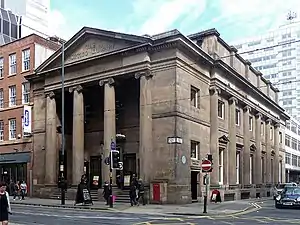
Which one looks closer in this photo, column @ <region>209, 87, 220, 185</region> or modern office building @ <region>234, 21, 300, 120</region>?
column @ <region>209, 87, 220, 185</region>

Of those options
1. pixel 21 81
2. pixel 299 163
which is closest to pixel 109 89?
pixel 21 81

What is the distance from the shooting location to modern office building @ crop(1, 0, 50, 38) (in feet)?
247

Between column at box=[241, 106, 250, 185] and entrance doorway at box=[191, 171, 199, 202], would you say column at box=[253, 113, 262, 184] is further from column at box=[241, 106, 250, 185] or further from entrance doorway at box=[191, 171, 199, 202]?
entrance doorway at box=[191, 171, 199, 202]

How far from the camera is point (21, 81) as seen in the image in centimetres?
4291

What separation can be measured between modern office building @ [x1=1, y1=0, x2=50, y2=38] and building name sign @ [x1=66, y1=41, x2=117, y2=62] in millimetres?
38092

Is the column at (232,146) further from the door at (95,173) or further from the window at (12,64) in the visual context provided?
the window at (12,64)

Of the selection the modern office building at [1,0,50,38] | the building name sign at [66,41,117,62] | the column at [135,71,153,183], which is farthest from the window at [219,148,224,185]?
the modern office building at [1,0,50,38]

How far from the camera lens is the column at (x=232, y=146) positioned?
39.4 meters

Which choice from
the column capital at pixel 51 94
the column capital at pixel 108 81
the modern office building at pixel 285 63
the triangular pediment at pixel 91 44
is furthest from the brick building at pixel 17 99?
the modern office building at pixel 285 63

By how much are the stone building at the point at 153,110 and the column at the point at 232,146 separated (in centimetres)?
9

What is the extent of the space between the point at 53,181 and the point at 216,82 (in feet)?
49.9

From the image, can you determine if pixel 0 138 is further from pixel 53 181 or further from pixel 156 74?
pixel 156 74

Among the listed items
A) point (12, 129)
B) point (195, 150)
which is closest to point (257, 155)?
point (195, 150)

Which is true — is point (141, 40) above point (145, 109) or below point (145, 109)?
above
